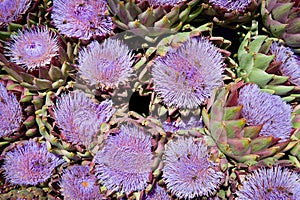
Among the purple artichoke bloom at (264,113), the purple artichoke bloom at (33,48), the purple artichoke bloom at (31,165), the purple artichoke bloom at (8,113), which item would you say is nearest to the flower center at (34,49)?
the purple artichoke bloom at (33,48)

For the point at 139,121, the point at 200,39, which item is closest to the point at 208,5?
the point at 200,39

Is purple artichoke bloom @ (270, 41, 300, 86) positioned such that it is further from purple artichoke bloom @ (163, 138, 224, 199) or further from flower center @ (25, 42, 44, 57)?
flower center @ (25, 42, 44, 57)

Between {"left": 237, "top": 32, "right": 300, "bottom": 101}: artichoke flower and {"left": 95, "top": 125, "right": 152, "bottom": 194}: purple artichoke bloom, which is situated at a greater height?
{"left": 237, "top": 32, "right": 300, "bottom": 101}: artichoke flower

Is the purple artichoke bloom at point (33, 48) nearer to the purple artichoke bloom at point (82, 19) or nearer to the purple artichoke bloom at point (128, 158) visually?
the purple artichoke bloom at point (82, 19)

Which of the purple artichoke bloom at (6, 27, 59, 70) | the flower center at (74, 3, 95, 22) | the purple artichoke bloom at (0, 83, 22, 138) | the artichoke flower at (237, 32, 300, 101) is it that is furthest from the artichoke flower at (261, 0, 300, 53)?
the purple artichoke bloom at (0, 83, 22, 138)

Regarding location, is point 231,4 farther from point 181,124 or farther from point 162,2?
point 181,124

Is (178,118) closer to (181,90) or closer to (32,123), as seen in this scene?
(181,90)
